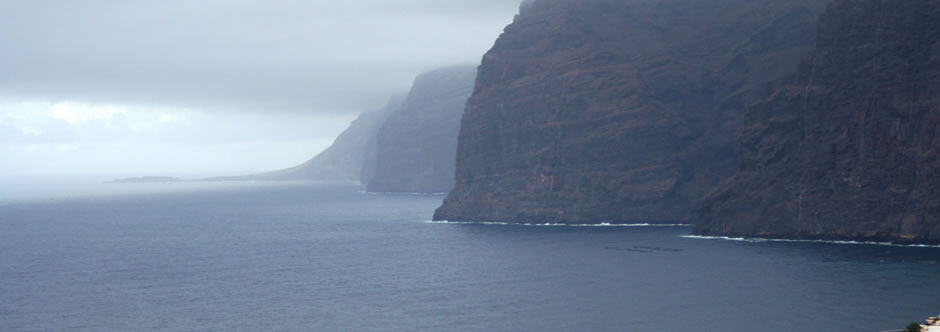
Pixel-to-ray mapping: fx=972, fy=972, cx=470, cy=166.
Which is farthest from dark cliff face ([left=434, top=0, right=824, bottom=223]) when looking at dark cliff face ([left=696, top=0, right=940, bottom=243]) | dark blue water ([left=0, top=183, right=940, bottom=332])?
dark cliff face ([left=696, top=0, right=940, bottom=243])

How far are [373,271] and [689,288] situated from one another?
40.3 metres

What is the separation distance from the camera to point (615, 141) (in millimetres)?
182250

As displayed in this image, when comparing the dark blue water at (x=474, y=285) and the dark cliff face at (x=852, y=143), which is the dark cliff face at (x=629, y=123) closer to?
the dark blue water at (x=474, y=285)

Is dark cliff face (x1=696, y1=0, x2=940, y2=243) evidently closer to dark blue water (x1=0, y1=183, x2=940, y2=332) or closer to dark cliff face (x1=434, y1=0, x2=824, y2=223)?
dark blue water (x1=0, y1=183, x2=940, y2=332)

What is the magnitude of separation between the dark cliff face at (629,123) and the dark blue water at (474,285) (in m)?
19.8

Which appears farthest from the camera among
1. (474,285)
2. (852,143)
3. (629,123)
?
(629,123)

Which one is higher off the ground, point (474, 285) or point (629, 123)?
point (629, 123)

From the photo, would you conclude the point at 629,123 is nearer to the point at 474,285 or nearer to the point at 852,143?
the point at 852,143

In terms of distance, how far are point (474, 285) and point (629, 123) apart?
279 feet

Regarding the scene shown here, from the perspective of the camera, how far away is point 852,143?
139750mm

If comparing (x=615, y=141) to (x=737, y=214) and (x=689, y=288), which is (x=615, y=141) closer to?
(x=737, y=214)

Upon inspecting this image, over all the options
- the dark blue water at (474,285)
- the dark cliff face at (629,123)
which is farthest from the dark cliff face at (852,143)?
the dark cliff face at (629,123)

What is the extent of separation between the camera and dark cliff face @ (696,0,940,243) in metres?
132

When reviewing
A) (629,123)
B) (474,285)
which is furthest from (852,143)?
(474,285)
